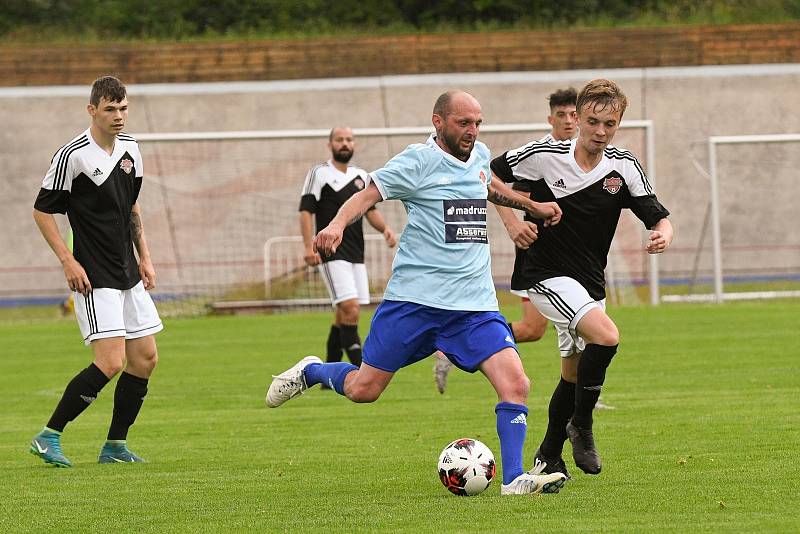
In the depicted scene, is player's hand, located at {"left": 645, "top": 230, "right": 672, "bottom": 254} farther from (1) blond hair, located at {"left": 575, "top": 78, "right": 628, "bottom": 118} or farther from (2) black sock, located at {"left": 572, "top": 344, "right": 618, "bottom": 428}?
(1) blond hair, located at {"left": 575, "top": 78, "right": 628, "bottom": 118}

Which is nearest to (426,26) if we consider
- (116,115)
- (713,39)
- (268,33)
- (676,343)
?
(268,33)

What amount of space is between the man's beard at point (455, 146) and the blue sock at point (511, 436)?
117cm

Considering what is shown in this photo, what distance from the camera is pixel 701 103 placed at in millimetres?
29922

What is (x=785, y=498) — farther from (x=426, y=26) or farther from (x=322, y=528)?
(x=426, y=26)

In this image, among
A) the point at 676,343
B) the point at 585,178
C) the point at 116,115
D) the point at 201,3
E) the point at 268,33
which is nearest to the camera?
the point at 585,178

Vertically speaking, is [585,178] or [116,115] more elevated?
[116,115]

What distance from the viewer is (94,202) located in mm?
7504

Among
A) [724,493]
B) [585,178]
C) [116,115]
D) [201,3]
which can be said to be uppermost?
[201,3]

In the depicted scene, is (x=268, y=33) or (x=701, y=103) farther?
(x=268, y=33)

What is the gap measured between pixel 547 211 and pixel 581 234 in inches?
12.4

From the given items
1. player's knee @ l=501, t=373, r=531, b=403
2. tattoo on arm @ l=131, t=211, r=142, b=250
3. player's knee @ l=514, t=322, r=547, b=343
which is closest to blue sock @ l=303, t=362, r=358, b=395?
player's knee @ l=501, t=373, r=531, b=403

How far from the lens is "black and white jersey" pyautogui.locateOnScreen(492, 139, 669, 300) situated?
262 inches

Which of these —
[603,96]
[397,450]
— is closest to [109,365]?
[397,450]

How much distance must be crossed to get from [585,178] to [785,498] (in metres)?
1.88
